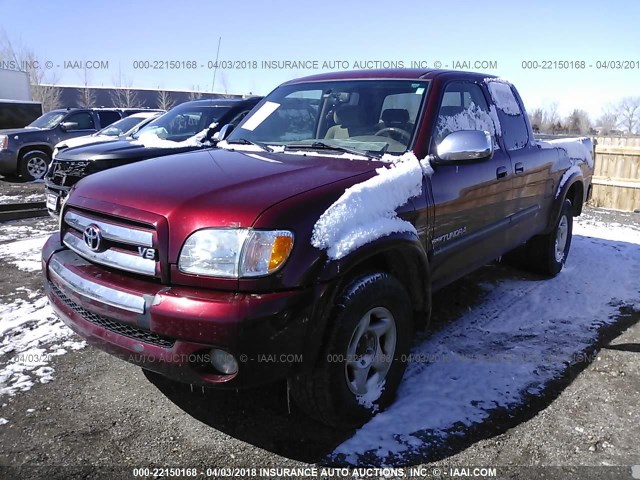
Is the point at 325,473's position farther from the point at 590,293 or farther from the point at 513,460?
the point at 590,293

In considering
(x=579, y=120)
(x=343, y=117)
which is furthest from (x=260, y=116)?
(x=579, y=120)

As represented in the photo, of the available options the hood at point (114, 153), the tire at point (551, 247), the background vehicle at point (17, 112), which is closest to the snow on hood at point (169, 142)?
the hood at point (114, 153)

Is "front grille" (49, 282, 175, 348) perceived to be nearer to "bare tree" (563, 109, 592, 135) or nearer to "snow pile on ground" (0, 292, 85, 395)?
"snow pile on ground" (0, 292, 85, 395)

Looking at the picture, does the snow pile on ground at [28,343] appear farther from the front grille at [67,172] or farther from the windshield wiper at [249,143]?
the front grille at [67,172]

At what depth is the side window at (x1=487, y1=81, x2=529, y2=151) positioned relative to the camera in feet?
13.8

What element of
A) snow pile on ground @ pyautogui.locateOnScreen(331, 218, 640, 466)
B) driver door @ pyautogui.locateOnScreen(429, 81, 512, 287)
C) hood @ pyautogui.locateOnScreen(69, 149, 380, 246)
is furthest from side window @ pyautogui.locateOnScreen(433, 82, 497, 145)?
snow pile on ground @ pyautogui.locateOnScreen(331, 218, 640, 466)

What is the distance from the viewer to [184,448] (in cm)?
254

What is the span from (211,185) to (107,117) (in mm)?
11936

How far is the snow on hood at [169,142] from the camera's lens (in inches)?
247

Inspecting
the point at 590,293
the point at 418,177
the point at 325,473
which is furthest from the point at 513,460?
the point at 590,293

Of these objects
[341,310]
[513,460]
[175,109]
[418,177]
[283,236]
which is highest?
[175,109]

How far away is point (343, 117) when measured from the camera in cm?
355

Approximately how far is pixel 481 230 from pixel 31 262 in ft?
15.4

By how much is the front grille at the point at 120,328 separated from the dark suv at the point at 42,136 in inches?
439
